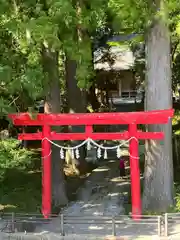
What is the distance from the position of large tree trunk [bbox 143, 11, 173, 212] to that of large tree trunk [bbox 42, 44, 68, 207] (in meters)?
3.02

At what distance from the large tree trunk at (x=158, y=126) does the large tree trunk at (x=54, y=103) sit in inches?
119

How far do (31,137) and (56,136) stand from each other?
76 cm

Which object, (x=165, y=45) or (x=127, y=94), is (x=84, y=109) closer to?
(x=165, y=45)

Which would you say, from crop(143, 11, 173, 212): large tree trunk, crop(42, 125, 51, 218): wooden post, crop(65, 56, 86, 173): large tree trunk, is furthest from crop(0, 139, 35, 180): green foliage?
crop(65, 56, 86, 173): large tree trunk

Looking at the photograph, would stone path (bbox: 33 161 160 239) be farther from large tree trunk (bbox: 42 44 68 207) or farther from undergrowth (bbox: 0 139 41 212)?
undergrowth (bbox: 0 139 41 212)

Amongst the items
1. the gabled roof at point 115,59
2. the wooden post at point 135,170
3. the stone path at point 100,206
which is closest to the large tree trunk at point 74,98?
the stone path at point 100,206

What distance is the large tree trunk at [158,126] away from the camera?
12602 millimetres

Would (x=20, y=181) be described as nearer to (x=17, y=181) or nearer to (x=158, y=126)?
(x=17, y=181)

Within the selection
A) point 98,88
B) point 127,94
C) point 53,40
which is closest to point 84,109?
point 53,40

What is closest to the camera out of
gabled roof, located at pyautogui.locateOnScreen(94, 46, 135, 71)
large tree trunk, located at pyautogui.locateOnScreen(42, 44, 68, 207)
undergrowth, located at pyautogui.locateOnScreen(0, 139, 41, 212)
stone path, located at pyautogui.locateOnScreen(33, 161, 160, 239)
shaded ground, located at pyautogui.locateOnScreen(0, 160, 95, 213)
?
stone path, located at pyautogui.locateOnScreen(33, 161, 160, 239)

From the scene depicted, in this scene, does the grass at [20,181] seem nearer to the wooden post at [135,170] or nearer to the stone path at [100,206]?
the stone path at [100,206]

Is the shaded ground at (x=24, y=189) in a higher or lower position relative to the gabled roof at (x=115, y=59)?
lower

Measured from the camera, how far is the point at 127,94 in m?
31.5

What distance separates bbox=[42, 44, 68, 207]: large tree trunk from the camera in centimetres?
1321
